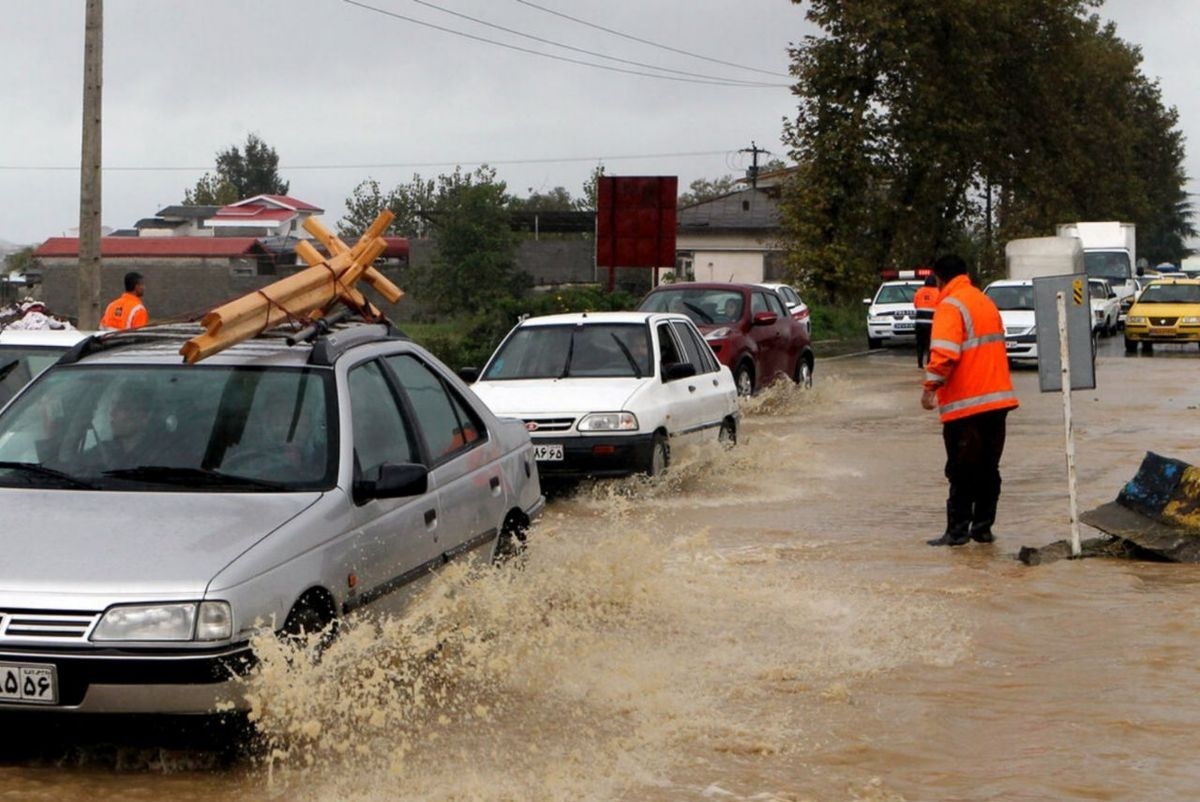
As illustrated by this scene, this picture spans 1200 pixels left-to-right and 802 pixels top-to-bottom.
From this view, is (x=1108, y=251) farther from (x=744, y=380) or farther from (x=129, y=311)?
(x=129, y=311)

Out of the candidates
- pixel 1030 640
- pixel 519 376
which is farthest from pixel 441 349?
pixel 1030 640

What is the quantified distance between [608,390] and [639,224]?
1677cm

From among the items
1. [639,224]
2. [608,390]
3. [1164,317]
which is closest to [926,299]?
[639,224]

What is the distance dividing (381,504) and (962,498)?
5.78 m

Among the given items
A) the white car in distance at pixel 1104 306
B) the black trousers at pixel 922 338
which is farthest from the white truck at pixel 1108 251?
the black trousers at pixel 922 338

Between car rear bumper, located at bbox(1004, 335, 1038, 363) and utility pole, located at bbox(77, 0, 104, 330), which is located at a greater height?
utility pole, located at bbox(77, 0, 104, 330)

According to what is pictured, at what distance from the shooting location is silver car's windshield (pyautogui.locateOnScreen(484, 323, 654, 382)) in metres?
15.0

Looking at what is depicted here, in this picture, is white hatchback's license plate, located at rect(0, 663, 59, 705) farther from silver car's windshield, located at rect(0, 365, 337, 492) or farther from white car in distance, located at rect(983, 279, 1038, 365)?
white car in distance, located at rect(983, 279, 1038, 365)

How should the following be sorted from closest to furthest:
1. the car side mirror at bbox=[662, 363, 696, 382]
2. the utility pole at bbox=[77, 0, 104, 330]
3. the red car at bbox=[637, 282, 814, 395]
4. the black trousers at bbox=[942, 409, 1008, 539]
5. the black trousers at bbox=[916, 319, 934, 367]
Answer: the black trousers at bbox=[942, 409, 1008, 539] < the car side mirror at bbox=[662, 363, 696, 382] < the utility pole at bbox=[77, 0, 104, 330] < the red car at bbox=[637, 282, 814, 395] < the black trousers at bbox=[916, 319, 934, 367]

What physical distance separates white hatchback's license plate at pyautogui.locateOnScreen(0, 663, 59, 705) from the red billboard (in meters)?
25.2

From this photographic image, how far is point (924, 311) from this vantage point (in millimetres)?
30625

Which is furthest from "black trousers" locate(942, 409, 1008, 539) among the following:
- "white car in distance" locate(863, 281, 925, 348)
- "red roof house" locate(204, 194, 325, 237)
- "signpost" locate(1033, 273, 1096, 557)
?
"red roof house" locate(204, 194, 325, 237)

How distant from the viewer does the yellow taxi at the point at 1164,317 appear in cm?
3844

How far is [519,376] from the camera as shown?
589 inches
